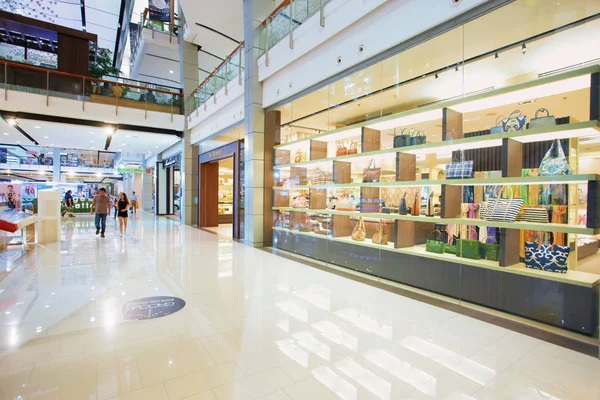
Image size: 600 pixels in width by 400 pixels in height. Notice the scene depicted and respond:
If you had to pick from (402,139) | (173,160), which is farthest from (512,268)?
(173,160)

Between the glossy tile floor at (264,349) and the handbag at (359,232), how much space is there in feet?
3.46

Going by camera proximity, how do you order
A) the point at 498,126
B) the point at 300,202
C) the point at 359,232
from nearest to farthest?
the point at 498,126 → the point at 359,232 → the point at 300,202

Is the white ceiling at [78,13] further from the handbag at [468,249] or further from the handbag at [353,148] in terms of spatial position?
the handbag at [468,249]

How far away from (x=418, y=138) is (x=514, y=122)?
1220mm

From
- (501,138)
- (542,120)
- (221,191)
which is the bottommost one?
(221,191)

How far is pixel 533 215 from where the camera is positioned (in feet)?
10.7

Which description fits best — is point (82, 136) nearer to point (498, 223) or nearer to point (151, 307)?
point (151, 307)

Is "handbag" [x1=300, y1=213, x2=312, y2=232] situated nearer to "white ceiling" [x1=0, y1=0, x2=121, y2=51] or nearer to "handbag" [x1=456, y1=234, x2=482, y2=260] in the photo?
"handbag" [x1=456, y1=234, x2=482, y2=260]

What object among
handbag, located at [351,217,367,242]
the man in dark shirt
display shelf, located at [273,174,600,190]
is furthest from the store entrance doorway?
the man in dark shirt

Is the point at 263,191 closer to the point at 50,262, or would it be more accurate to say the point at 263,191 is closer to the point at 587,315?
the point at 50,262

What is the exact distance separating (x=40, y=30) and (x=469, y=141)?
18010 mm

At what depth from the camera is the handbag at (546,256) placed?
3.00 m

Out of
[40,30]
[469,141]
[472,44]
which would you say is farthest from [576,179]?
[40,30]

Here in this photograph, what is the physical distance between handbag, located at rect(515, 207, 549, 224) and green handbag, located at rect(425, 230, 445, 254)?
946 millimetres
